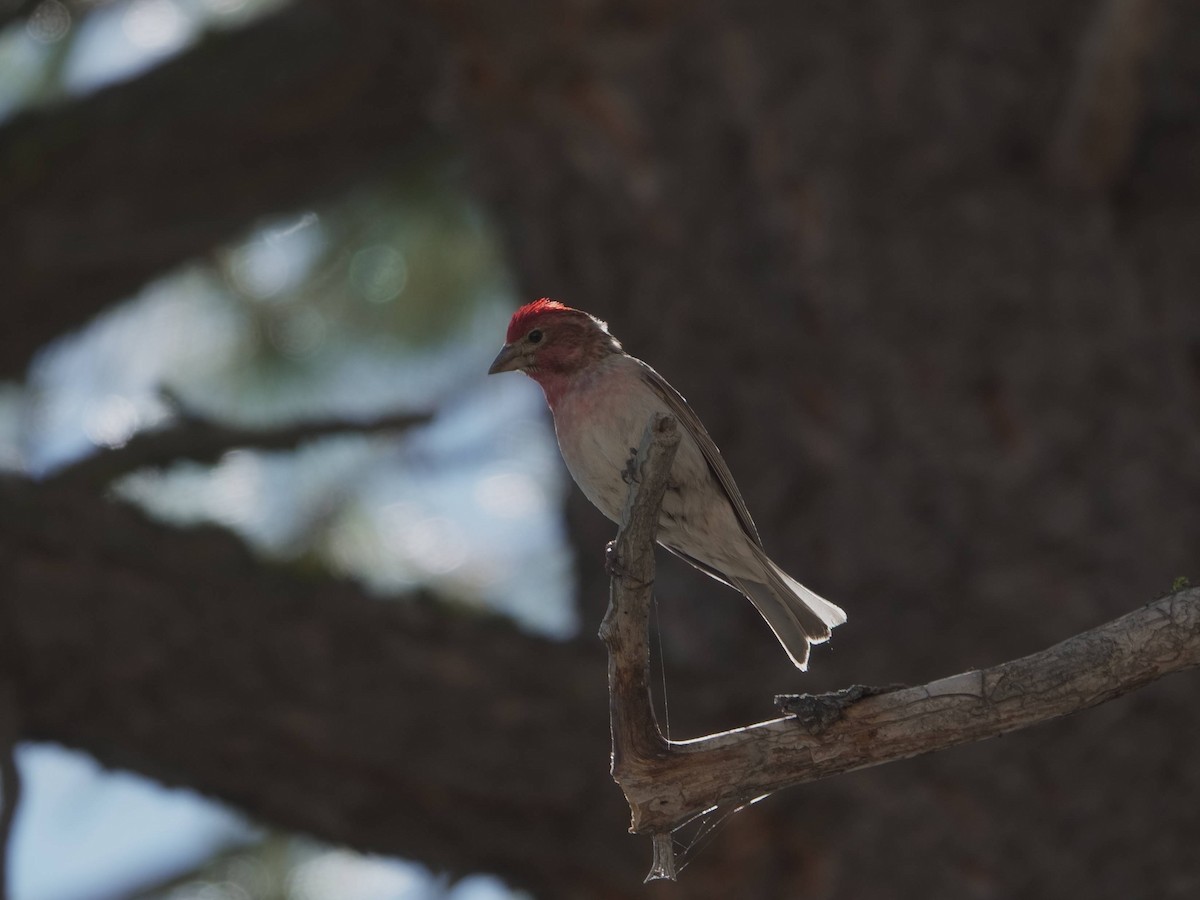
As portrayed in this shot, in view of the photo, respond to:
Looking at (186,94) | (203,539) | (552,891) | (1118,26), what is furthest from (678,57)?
(552,891)

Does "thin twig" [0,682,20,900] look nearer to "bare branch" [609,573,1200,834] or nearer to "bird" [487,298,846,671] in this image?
"bird" [487,298,846,671]

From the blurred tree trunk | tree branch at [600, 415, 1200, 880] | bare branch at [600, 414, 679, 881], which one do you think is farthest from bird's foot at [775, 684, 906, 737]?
the blurred tree trunk

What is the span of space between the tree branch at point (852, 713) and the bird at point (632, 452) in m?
1.38

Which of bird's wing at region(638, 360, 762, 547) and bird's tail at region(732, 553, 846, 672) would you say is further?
bird's tail at region(732, 553, 846, 672)

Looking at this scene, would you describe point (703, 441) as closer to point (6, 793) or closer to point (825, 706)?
point (825, 706)

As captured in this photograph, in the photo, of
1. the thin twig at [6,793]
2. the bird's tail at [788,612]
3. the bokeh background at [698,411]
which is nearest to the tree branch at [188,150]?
the bokeh background at [698,411]

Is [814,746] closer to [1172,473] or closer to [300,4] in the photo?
[1172,473]

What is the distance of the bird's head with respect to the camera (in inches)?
177

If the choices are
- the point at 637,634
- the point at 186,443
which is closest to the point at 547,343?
the point at 186,443

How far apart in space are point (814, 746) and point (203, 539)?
305 centimetres

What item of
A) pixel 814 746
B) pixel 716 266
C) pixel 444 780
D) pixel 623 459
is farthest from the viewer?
pixel 716 266

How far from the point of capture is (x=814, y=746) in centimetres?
277

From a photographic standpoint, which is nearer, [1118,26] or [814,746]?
[814,746]

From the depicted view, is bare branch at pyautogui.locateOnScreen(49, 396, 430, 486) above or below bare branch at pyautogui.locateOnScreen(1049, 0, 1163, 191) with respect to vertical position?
below
